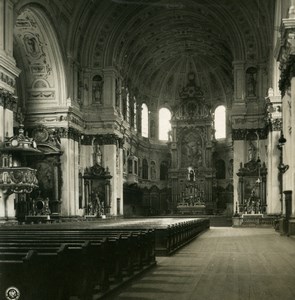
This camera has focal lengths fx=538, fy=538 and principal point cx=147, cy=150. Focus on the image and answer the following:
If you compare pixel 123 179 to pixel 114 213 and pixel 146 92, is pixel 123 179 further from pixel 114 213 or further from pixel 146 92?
pixel 146 92

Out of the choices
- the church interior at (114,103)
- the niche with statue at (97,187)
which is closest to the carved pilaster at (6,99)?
the church interior at (114,103)

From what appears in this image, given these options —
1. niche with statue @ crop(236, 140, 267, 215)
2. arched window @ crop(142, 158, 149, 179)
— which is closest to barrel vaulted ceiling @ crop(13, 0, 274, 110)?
arched window @ crop(142, 158, 149, 179)

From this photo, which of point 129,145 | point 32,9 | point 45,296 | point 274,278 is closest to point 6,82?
point 32,9

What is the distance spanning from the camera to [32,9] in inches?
938

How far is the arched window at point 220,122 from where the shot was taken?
145 feet

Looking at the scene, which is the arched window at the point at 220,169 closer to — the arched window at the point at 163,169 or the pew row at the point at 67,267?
the arched window at the point at 163,169

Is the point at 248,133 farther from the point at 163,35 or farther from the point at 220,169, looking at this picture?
the point at 220,169

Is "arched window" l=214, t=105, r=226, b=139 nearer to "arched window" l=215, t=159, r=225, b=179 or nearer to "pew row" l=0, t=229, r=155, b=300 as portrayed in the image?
"arched window" l=215, t=159, r=225, b=179

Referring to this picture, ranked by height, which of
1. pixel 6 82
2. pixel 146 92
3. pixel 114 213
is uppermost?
pixel 146 92

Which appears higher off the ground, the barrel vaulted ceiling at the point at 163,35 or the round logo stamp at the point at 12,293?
the barrel vaulted ceiling at the point at 163,35

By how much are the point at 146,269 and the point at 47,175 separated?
1865cm

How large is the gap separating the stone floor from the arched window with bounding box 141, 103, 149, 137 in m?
31.4

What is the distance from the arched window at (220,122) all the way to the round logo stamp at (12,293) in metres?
40.5

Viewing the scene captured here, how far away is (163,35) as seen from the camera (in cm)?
3744
